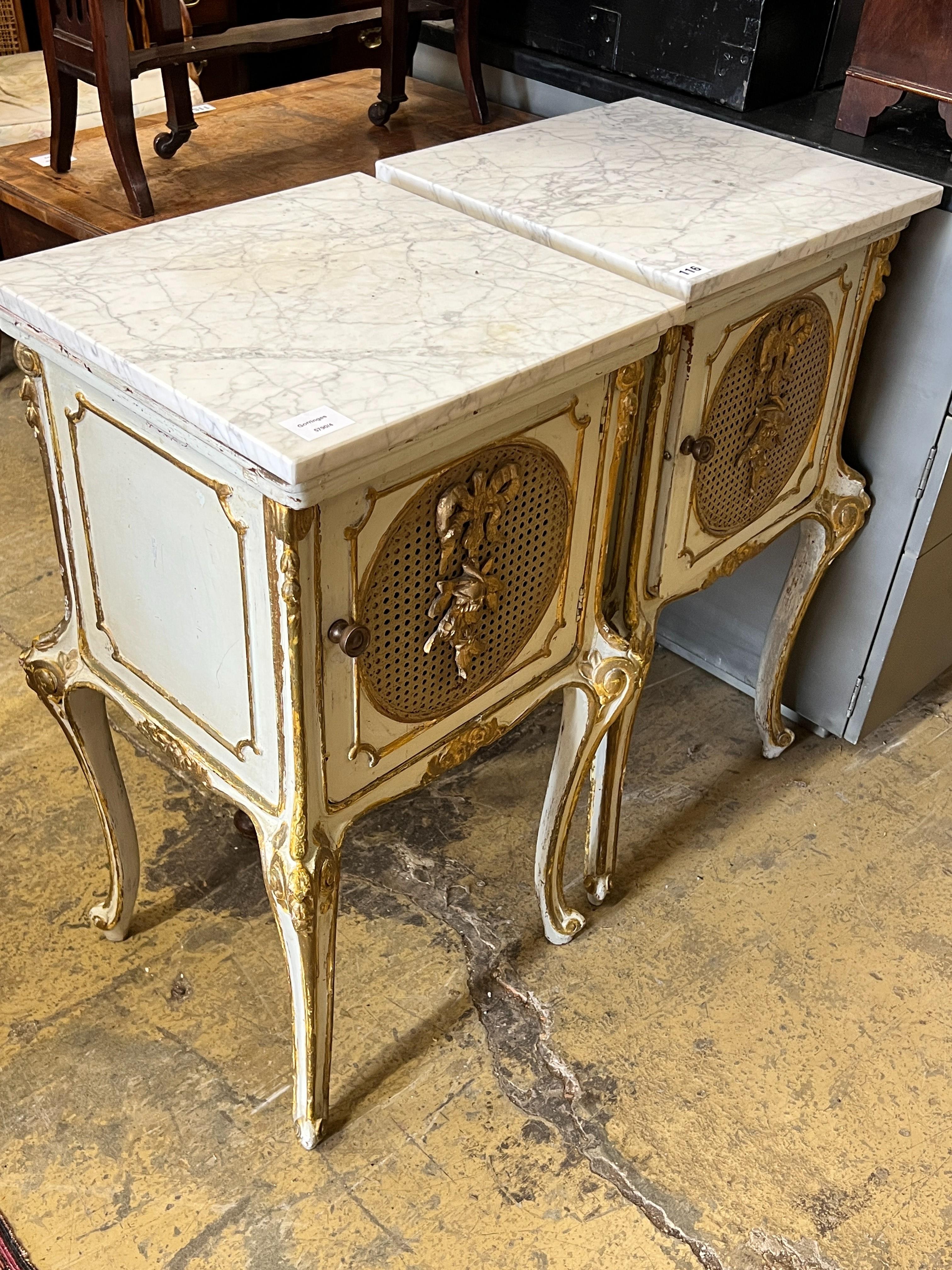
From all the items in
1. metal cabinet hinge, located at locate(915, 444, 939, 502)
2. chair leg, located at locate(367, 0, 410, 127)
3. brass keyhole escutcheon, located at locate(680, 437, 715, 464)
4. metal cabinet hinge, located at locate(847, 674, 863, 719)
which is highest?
chair leg, located at locate(367, 0, 410, 127)

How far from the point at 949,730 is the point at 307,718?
1570 mm

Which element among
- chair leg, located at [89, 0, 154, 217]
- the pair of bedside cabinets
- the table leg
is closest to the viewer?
the pair of bedside cabinets

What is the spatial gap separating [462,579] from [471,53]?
142cm

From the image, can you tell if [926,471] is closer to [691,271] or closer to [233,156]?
[691,271]

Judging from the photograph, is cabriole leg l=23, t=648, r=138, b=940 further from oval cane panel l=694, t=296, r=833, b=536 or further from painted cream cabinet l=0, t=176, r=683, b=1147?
oval cane panel l=694, t=296, r=833, b=536

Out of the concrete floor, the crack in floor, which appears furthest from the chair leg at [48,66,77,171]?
the crack in floor

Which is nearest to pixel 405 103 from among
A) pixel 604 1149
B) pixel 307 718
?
pixel 307 718

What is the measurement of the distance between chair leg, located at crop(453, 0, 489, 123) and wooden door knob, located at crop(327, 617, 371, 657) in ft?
4.99

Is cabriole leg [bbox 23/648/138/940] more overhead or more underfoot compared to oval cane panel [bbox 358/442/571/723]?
more underfoot

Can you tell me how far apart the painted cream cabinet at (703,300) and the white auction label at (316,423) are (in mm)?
467

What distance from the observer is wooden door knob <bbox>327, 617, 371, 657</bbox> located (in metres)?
1.19

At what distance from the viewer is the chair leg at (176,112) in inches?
83.3

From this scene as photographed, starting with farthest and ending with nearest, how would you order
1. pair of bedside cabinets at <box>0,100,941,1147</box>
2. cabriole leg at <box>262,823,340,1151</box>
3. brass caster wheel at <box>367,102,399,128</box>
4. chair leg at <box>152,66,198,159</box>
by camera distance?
1. brass caster wheel at <box>367,102,399,128</box>
2. chair leg at <box>152,66,198,159</box>
3. cabriole leg at <box>262,823,340,1151</box>
4. pair of bedside cabinets at <box>0,100,941,1147</box>

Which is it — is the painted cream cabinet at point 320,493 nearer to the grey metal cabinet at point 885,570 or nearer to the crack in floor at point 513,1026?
the crack in floor at point 513,1026
